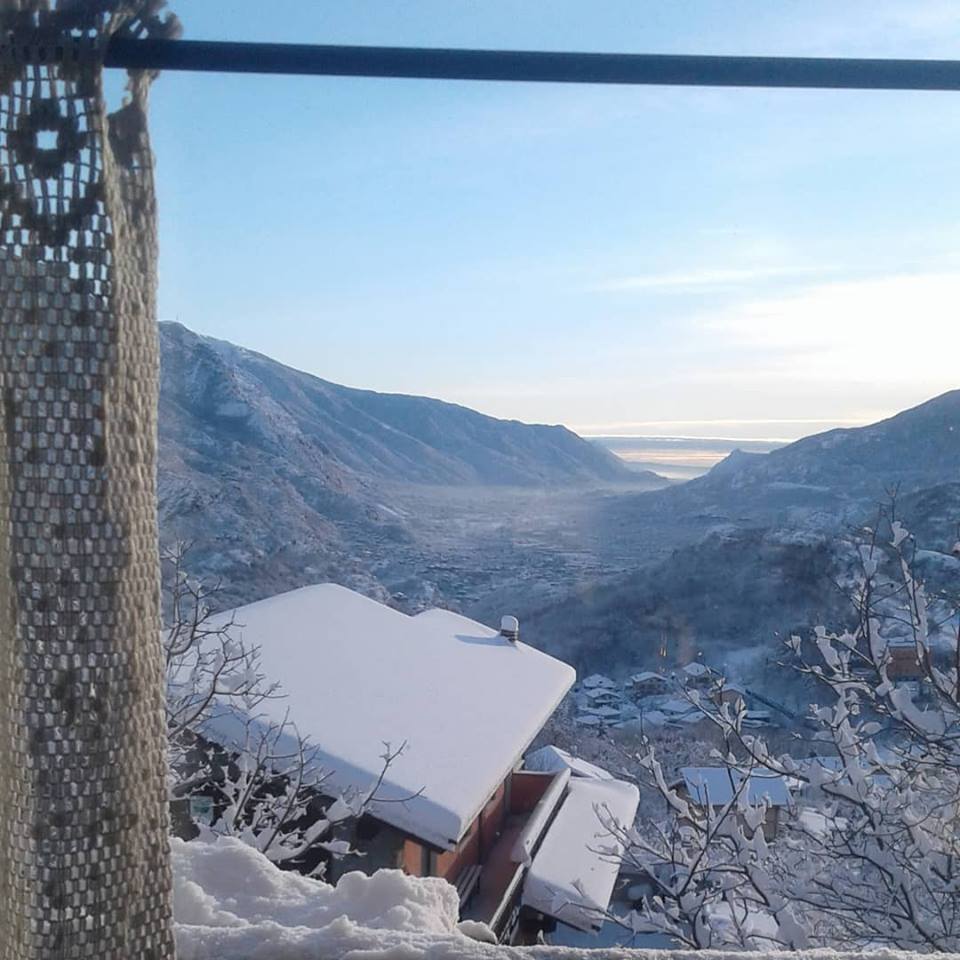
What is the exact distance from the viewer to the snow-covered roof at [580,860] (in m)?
3.78

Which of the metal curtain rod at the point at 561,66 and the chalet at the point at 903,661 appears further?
the chalet at the point at 903,661

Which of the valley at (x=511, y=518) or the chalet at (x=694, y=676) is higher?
the valley at (x=511, y=518)

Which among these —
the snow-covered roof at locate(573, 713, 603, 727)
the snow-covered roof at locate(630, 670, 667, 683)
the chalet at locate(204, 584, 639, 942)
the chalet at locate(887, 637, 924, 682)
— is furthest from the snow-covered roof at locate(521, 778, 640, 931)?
the chalet at locate(887, 637, 924, 682)

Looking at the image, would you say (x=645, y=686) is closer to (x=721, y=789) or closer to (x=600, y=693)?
(x=600, y=693)

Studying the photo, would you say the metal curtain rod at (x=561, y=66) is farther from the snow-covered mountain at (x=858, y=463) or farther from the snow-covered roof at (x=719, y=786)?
the snow-covered roof at (x=719, y=786)

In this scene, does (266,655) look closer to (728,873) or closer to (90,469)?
(728,873)

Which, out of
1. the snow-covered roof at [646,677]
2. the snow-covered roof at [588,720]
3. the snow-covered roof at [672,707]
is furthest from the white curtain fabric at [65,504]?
the snow-covered roof at [588,720]

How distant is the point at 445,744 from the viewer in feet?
11.4

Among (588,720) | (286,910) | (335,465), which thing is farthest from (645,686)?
(286,910)

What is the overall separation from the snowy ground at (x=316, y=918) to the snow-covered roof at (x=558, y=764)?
4.53 metres

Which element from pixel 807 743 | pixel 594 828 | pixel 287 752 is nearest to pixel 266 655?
pixel 287 752

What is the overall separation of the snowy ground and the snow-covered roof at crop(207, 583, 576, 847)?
87.4 inches

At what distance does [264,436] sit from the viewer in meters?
5.75

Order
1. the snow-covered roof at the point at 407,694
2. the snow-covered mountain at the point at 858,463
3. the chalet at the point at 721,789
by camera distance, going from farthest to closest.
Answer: the snow-covered mountain at the point at 858,463 < the chalet at the point at 721,789 < the snow-covered roof at the point at 407,694
